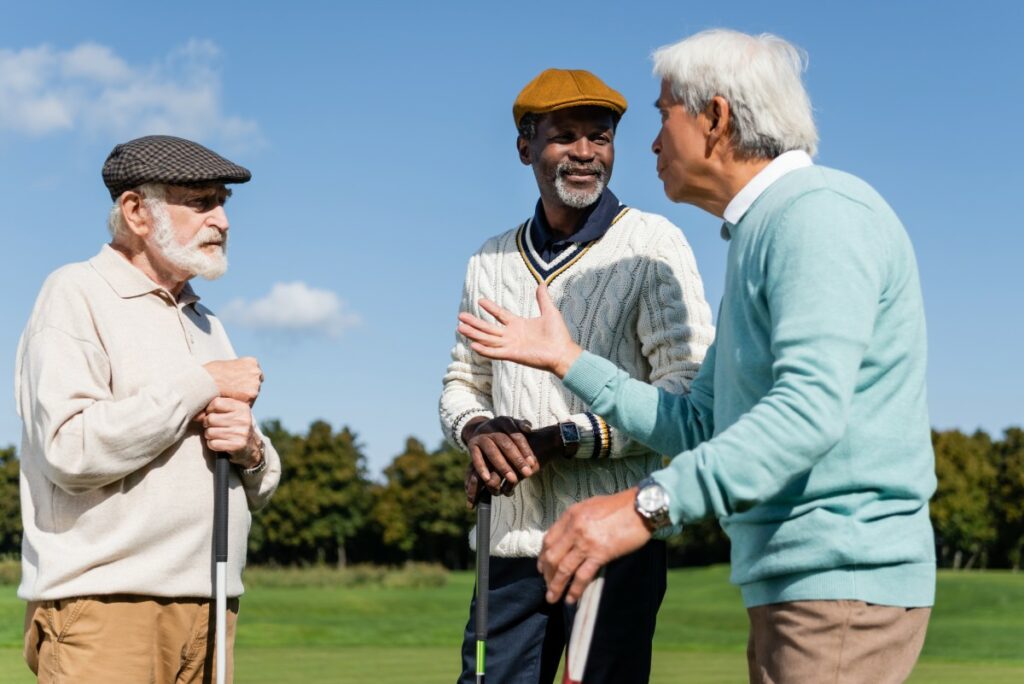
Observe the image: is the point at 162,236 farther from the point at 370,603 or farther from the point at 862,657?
the point at 370,603

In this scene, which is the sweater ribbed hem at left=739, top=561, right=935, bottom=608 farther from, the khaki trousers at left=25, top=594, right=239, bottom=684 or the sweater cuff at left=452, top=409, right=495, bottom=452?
the khaki trousers at left=25, top=594, right=239, bottom=684

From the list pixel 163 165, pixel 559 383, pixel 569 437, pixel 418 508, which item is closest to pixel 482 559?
pixel 569 437

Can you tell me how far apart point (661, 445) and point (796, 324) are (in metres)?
0.82

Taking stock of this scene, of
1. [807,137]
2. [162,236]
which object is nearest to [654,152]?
[807,137]

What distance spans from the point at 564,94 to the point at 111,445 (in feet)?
5.83

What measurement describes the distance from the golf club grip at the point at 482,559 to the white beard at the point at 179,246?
1111 millimetres

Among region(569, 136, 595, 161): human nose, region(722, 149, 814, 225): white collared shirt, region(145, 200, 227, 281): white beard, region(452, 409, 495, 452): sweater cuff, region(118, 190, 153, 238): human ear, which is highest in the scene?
region(569, 136, 595, 161): human nose

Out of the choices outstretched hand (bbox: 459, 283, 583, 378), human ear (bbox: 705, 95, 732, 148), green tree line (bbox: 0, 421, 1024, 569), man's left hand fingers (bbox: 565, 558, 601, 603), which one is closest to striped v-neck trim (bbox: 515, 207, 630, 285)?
outstretched hand (bbox: 459, 283, 583, 378)

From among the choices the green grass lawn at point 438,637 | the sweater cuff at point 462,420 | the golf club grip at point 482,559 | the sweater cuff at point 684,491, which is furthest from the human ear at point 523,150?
the green grass lawn at point 438,637

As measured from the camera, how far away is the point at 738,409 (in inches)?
106

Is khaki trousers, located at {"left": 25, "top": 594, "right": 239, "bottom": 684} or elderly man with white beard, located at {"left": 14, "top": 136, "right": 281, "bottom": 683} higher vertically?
elderly man with white beard, located at {"left": 14, "top": 136, "right": 281, "bottom": 683}

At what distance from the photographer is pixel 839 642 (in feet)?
8.29

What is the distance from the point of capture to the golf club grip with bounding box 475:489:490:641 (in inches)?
148

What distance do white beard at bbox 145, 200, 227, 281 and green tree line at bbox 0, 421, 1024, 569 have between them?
192ft
